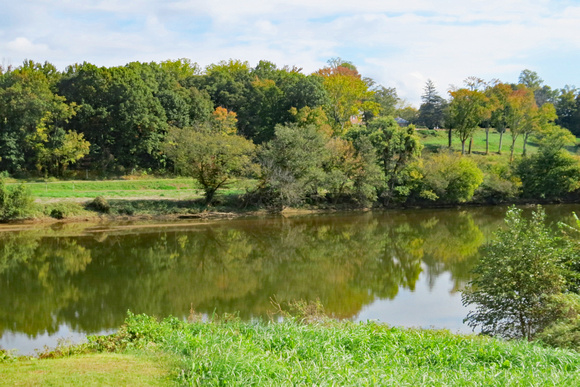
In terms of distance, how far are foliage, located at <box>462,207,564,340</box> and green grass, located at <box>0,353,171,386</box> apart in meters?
9.31

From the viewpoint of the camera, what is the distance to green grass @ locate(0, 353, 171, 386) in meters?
7.61

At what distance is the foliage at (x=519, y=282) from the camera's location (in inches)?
520

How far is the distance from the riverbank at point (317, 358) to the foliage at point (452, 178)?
1474 inches

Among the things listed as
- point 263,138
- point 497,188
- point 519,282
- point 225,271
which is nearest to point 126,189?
point 263,138

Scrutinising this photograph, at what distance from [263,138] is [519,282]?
1756 inches

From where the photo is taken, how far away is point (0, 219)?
110 ft

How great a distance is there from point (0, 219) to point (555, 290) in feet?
107

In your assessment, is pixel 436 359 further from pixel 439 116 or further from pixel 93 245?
pixel 439 116

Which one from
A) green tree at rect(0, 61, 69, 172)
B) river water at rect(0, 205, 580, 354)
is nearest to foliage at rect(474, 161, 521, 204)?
river water at rect(0, 205, 580, 354)

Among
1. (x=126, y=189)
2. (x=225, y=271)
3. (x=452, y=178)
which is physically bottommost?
(x=225, y=271)

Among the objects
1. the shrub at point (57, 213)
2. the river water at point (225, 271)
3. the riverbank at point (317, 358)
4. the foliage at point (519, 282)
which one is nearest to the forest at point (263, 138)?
the river water at point (225, 271)

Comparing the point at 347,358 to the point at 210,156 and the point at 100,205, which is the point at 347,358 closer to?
the point at 210,156

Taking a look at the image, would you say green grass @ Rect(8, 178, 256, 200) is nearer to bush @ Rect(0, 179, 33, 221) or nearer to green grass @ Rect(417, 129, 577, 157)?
bush @ Rect(0, 179, 33, 221)

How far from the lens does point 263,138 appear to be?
185 feet
